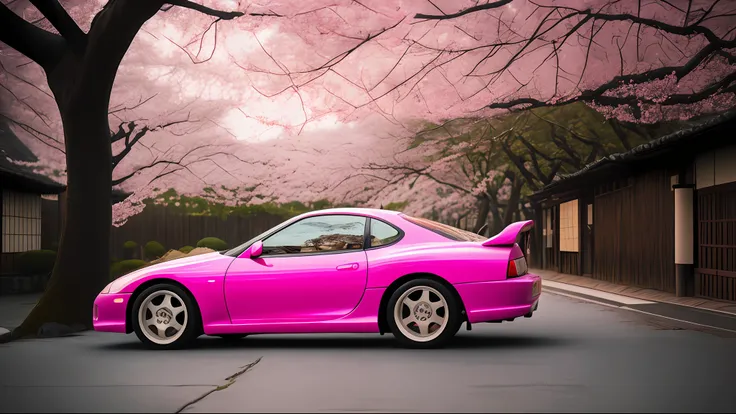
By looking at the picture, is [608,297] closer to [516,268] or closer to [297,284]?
[516,268]

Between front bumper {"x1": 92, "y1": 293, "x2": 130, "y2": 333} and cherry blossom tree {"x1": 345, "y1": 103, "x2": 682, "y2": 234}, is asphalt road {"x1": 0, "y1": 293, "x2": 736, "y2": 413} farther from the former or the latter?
cherry blossom tree {"x1": 345, "y1": 103, "x2": 682, "y2": 234}

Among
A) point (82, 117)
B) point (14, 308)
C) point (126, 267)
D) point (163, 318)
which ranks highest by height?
point (82, 117)

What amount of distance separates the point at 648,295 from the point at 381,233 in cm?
1168

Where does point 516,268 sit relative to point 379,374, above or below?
above

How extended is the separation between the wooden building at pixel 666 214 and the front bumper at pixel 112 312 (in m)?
9.62

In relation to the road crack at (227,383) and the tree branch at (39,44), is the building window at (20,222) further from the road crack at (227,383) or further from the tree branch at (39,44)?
the road crack at (227,383)

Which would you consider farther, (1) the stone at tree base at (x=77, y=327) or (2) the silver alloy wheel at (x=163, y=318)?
(1) the stone at tree base at (x=77, y=327)

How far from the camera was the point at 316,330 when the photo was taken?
10758 millimetres

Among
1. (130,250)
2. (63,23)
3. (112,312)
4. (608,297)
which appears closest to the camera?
(112,312)

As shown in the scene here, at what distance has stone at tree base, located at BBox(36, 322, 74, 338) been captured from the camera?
13225 mm

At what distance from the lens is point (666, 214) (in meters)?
21.5

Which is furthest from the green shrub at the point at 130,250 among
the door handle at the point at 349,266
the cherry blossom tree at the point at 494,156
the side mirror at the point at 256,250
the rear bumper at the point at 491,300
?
the rear bumper at the point at 491,300

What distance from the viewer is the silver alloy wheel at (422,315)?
1059 centimetres

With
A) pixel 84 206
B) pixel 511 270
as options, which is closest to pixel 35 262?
pixel 84 206
